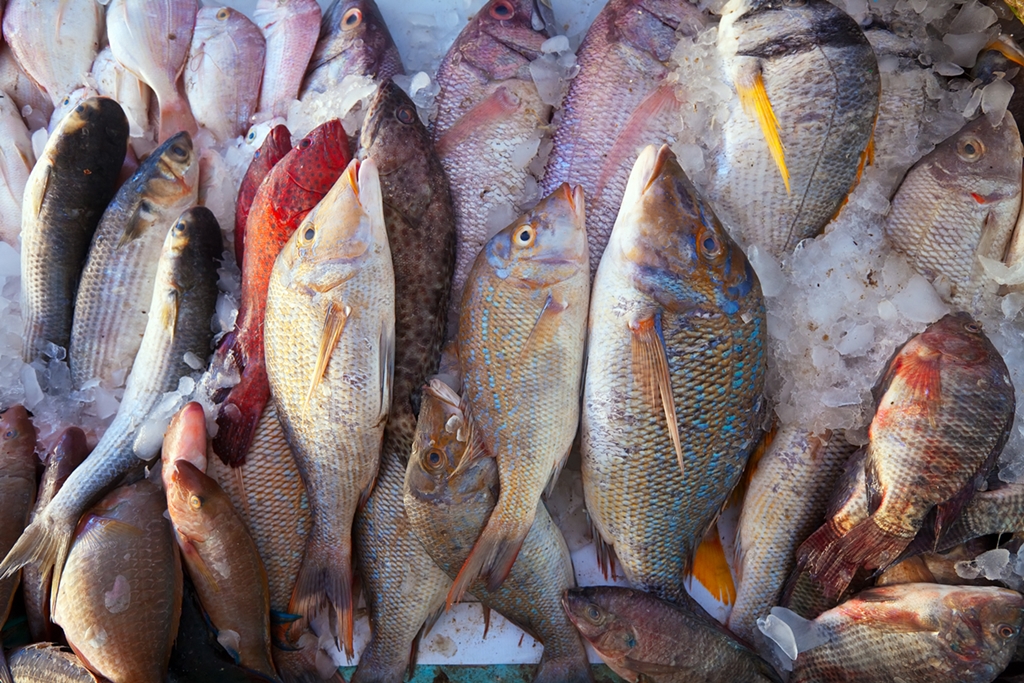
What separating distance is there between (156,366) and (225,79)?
50.8 inches

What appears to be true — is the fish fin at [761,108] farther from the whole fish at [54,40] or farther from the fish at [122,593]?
the whole fish at [54,40]

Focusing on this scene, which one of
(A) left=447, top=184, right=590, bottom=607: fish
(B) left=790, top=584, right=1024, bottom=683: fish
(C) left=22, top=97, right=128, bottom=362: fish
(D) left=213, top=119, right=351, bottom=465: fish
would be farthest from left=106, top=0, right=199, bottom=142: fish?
(B) left=790, top=584, right=1024, bottom=683: fish

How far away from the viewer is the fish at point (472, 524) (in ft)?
6.62

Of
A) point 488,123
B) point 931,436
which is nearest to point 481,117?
point 488,123

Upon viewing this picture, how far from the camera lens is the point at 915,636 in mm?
1880

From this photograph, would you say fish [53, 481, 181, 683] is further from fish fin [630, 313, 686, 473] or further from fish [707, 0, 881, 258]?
Result: fish [707, 0, 881, 258]

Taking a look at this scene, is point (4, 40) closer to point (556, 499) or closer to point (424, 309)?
point (424, 309)

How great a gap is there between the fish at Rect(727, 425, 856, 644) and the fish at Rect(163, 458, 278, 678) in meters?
1.55

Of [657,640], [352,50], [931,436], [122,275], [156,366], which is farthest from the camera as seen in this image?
[352,50]

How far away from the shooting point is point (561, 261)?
1.99 metres

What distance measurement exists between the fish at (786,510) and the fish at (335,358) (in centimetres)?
128

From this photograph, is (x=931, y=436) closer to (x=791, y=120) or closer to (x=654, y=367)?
(x=654, y=367)

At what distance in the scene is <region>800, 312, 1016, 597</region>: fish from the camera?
1.85 m

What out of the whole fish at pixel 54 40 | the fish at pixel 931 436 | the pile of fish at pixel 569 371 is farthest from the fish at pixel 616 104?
the whole fish at pixel 54 40
